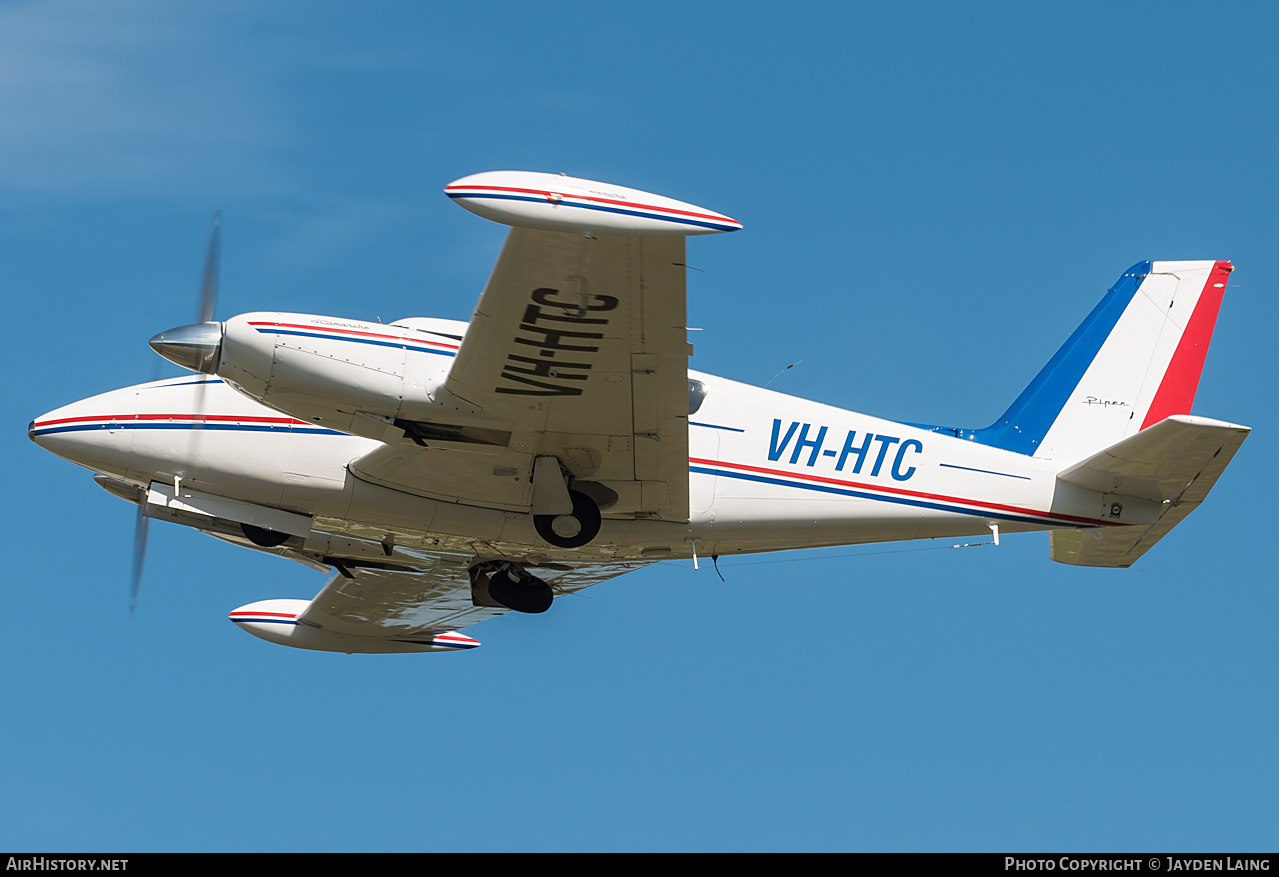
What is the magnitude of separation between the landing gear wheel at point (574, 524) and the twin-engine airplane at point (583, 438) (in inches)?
1.4

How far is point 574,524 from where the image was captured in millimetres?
18203

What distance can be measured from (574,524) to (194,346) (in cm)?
549

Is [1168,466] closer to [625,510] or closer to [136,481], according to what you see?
[625,510]

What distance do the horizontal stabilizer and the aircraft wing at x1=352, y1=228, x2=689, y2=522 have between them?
6.41 meters

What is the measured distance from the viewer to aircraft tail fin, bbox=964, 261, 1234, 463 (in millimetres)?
21516

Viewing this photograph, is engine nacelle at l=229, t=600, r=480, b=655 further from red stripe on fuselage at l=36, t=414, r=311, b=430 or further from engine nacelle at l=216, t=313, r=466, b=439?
engine nacelle at l=216, t=313, r=466, b=439

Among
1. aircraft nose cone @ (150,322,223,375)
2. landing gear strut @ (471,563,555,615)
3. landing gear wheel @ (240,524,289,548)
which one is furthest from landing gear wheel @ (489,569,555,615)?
aircraft nose cone @ (150,322,223,375)

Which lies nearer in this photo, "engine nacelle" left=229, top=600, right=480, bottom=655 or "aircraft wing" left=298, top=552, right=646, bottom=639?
"aircraft wing" left=298, top=552, right=646, bottom=639

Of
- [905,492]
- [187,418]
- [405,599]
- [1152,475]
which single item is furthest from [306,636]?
[1152,475]

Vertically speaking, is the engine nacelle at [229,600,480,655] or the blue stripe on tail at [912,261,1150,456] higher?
the blue stripe on tail at [912,261,1150,456]

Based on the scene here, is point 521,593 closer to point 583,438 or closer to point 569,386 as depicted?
point 583,438

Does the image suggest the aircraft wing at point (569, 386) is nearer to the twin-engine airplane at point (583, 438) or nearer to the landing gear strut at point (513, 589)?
the twin-engine airplane at point (583, 438)

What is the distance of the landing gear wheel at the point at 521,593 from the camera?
20531 millimetres
